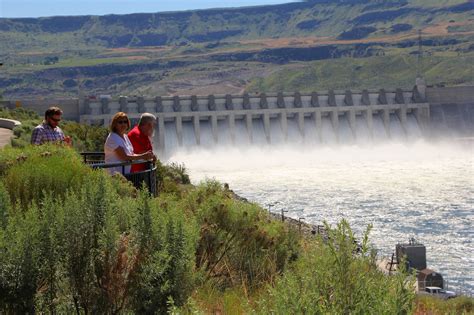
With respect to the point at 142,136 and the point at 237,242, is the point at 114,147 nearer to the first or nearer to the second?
the point at 142,136

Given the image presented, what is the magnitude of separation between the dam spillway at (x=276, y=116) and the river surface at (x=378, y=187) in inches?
52.9

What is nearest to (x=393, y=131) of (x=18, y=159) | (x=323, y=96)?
(x=323, y=96)

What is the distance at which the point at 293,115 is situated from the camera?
54281 mm

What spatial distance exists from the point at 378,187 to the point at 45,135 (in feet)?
90.8

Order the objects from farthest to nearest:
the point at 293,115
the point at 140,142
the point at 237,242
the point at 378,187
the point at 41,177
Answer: the point at 293,115 → the point at 378,187 → the point at 140,142 → the point at 237,242 → the point at 41,177

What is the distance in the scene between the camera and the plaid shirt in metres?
10.6

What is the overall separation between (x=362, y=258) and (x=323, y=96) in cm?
5082

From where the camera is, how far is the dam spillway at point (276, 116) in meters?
50.6

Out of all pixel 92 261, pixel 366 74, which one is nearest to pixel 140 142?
pixel 92 261

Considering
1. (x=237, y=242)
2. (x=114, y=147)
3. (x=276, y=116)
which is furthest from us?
(x=276, y=116)

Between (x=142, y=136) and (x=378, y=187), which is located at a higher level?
(x=142, y=136)

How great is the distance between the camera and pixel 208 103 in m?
52.4

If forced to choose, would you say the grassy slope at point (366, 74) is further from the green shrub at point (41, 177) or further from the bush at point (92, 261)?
the bush at point (92, 261)

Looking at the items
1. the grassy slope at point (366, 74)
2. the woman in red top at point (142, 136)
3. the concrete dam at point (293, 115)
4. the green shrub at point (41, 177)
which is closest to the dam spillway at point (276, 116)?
the concrete dam at point (293, 115)
